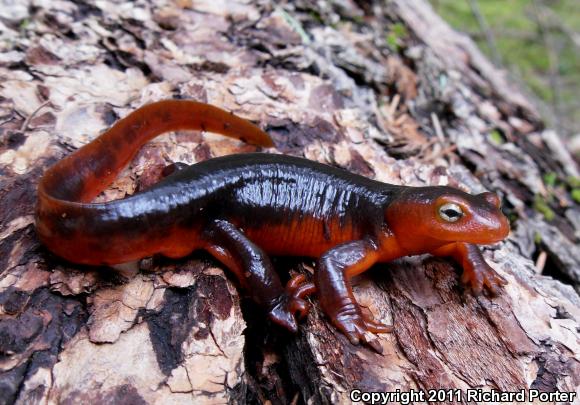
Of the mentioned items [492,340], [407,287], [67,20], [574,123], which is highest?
[492,340]

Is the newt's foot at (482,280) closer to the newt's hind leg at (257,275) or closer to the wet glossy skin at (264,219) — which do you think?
the wet glossy skin at (264,219)

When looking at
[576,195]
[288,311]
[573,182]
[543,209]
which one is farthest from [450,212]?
[573,182]

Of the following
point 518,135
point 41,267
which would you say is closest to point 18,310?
point 41,267

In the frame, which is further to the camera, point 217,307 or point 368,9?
point 368,9

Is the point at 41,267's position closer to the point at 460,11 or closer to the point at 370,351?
the point at 370,351

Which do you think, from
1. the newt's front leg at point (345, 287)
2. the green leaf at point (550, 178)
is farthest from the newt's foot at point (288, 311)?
the green leaf at point (550, 178)

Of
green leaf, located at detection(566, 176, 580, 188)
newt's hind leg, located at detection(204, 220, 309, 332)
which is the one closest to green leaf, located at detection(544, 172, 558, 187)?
green leaf, located at detection(566, 176, 580, 188)

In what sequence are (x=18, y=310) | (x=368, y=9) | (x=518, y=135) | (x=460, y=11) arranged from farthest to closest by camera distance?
(x=460, y=11)
(x=368, y=9)
(x=518, y=135)
(x=18, y=310)
